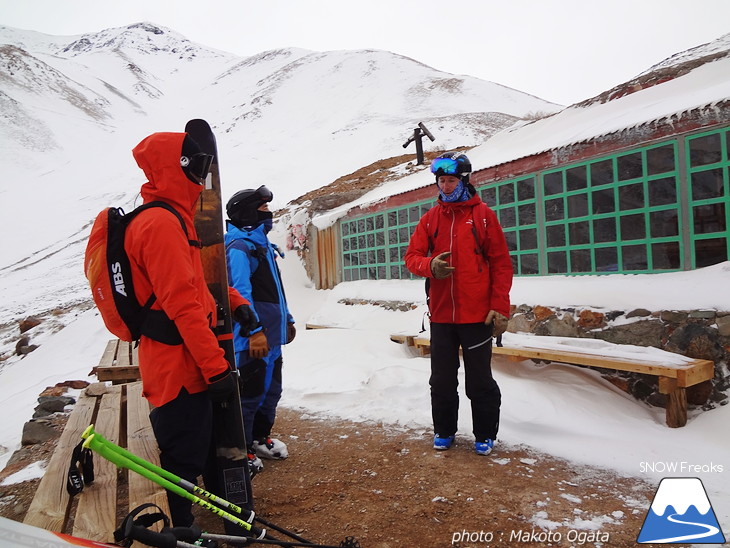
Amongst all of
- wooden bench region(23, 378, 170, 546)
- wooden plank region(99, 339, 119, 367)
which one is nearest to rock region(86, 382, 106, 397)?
wooden bench region(23, 378, 170, 546)

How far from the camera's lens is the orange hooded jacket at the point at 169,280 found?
2.05 metres

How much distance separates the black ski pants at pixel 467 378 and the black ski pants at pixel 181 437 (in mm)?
1852

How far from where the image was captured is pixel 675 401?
3684 millimetres

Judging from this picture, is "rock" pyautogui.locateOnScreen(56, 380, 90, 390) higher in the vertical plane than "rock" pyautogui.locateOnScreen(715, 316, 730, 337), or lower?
lower

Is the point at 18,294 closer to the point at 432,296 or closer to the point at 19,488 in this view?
the point at 19,488

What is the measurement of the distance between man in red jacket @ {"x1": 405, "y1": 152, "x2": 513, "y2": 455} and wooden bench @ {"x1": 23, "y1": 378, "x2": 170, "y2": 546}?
1.96m

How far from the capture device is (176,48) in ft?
356

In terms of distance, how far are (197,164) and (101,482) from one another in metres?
1.48

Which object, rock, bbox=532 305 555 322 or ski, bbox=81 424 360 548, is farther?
rock, bbox=532 305 555 322

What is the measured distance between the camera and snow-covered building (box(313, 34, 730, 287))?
14.4 feet

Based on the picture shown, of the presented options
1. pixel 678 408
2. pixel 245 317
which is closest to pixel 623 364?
pixel 678 408

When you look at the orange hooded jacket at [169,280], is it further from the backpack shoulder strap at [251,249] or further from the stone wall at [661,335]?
the stone wall at [661,335]

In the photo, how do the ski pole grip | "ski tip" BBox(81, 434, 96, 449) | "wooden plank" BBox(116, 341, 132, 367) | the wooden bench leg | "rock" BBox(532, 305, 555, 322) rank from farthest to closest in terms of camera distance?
"rock" BBox(532, 305, 555, 322) < "wooden plank" BBox(116, 341, 132, 367) < the wooden bench leg < "ski tip" BBox(81, 434, 96, 449) < the ski pole grip

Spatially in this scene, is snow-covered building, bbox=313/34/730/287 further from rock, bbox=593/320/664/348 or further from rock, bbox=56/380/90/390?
rock, bbox=56/380/90/390
